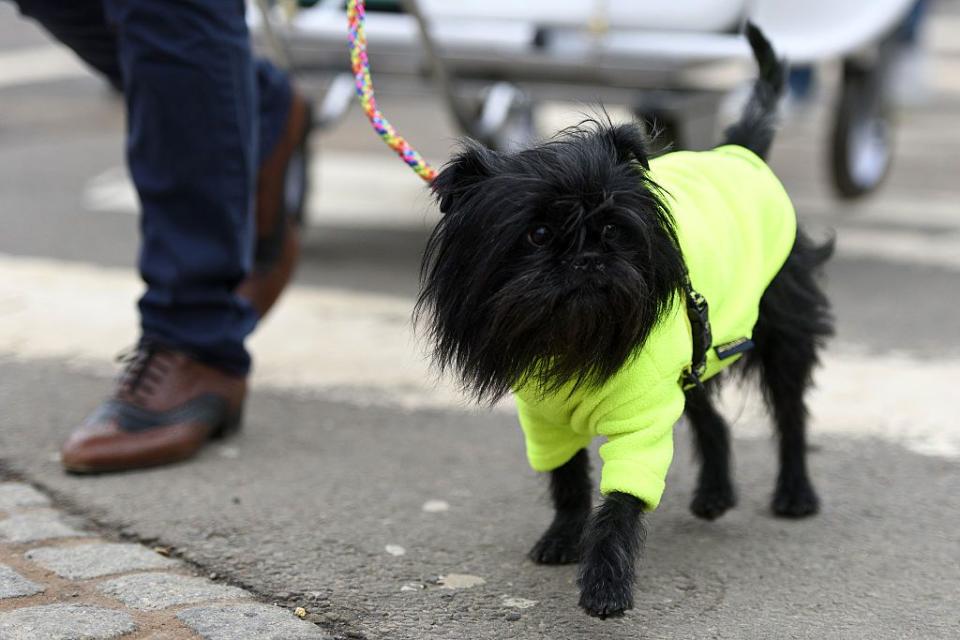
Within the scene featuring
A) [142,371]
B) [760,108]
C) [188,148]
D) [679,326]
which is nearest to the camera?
[679,326]

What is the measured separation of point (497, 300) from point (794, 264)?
1.01 m

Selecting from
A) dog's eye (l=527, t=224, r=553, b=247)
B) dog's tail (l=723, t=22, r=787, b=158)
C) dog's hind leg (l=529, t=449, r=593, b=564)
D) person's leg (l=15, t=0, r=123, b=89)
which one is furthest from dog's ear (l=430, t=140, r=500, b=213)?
person's leg (l=15, t=0, r=123, b=89)

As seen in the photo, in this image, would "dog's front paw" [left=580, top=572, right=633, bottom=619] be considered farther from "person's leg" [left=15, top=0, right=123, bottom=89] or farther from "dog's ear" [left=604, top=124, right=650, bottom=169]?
"person's leg" [left=15, top=0, right=123, bottom=89]

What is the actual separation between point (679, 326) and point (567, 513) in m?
0.54

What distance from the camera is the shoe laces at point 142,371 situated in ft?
11.1

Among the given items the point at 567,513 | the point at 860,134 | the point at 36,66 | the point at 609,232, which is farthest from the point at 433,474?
the point at 36,66

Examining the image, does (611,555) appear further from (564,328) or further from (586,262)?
(586,262)

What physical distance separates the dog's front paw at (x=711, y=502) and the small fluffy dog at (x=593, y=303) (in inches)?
14.7

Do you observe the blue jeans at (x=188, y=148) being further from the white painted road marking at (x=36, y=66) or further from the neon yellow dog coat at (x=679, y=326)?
the white painted road marking at (x=36, y=66)

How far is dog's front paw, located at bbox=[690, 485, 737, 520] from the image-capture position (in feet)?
10.00

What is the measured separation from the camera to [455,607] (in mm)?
2541

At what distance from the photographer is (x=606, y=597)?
2293 mm

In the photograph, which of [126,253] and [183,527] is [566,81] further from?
[183,527]

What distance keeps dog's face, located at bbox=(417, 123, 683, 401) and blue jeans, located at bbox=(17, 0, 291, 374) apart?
1094mm
